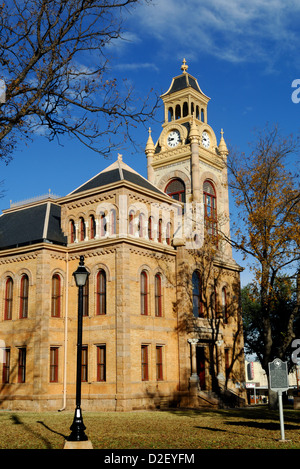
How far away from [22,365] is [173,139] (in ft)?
78.1

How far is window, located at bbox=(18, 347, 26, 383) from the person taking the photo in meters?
29.1

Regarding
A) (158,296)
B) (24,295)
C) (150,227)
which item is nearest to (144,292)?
(158,296)

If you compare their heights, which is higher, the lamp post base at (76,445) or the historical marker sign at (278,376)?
the historical marker sign at (278,376)

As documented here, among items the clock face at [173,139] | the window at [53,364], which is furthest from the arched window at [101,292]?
the clock face at [173,139]

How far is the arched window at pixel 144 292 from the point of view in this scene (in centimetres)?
2975

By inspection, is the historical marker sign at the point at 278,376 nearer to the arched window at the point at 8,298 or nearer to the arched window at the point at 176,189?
the arched window at the point at 8,298

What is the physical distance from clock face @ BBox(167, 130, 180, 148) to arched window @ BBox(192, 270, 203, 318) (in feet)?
47.0

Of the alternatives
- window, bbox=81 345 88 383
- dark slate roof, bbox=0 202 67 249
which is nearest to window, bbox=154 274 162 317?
window, bbox=81 345 88 383

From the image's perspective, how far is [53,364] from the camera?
95.3 feet

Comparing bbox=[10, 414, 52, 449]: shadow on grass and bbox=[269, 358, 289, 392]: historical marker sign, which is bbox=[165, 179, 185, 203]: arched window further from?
bbox=[269, 358, 289, 392]: historical marker sign

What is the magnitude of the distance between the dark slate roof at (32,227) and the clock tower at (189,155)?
39.7ft

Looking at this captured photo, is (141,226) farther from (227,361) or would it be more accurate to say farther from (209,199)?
(209,199)
